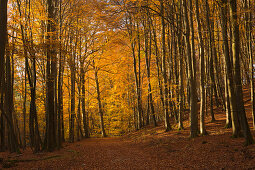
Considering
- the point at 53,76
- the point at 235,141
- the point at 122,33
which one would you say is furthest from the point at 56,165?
the point at 122,33

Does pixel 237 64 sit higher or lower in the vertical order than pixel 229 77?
higher

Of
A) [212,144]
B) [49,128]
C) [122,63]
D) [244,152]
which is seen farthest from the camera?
[122,63]

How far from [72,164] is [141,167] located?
2475mm

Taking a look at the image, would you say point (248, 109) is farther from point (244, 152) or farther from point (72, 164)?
point (72, 164)

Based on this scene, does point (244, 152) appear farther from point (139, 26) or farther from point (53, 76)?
point (139, 26)

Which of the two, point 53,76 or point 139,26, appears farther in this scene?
point 139,26

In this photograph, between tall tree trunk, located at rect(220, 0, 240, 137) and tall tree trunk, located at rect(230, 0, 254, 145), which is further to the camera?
tall tree trunk, located at rect(220, 0, 240, 137)

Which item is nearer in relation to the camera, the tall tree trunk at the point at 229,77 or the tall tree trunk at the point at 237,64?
the tall tree trunk at the point at 237,64

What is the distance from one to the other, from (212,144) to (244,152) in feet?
5.05

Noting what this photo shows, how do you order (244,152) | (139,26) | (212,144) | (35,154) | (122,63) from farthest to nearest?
(122,63) → (139,26) → (35,154) → (212,144) → (244,152)

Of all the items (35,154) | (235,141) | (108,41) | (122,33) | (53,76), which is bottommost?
(35,154)

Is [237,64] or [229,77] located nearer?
[237,64]

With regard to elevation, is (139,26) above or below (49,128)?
above

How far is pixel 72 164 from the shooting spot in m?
6.47
